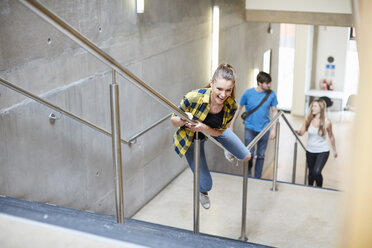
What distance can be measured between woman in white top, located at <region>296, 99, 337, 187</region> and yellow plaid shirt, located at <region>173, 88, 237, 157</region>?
2.84 meters

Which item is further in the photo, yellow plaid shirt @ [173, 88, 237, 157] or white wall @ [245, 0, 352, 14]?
white wall @ [245, 0, 352, 14]

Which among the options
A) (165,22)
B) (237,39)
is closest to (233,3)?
(237,39)

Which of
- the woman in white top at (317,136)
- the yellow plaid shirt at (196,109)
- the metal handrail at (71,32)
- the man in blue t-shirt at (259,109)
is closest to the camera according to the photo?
the metal handrail at (71,32)

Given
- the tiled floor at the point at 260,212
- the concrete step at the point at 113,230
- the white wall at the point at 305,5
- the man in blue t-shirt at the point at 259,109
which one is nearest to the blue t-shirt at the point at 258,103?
the man in blue t-shirt at the point at 259,109

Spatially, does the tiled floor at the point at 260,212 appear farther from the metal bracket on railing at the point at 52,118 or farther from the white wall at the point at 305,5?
the white wall at the point at 305,5

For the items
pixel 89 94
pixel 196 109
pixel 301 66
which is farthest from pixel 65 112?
pixel 301 66

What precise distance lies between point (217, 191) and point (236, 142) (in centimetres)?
182

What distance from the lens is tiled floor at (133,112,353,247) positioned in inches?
162

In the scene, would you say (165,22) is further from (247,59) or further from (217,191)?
(247,59)

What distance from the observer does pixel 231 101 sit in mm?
3020

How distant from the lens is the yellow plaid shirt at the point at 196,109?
2.95m

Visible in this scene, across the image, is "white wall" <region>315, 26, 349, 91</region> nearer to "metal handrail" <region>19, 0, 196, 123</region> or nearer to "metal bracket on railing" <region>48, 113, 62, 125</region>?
"metal bracket on railing" <region>48, 113, 62, 125</region>

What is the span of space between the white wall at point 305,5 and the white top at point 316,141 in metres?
2.35

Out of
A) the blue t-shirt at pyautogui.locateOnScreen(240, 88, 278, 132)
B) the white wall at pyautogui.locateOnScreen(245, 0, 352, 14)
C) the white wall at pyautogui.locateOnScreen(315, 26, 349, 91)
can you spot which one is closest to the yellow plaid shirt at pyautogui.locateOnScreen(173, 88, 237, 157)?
the blue t-shirt at pyautogui.locateOnScreen(240, 88, 278, 132)
